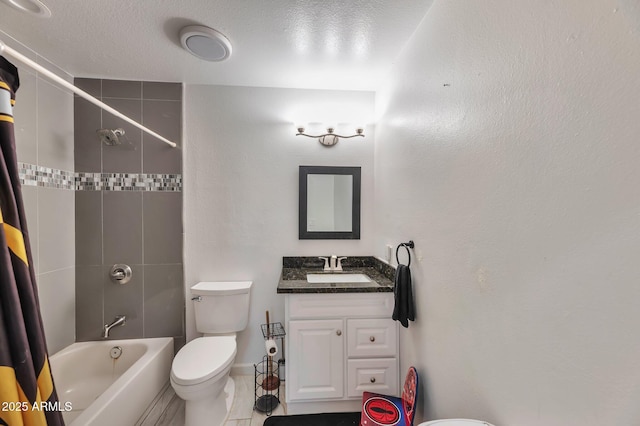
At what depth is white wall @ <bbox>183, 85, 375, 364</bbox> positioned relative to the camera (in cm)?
198

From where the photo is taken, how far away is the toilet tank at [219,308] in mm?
1819

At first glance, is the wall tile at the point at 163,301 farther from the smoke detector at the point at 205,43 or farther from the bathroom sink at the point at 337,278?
the smoke detector at the point at 205,43

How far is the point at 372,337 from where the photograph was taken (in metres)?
1.57

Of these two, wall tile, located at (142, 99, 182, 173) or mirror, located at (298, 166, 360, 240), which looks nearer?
wall tile, located at (142, 99, 182, 173)

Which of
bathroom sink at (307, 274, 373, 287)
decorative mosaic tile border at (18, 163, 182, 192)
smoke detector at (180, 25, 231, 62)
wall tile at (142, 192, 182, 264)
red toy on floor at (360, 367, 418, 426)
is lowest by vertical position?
red toy on floor at (360, 367, 418, 426)

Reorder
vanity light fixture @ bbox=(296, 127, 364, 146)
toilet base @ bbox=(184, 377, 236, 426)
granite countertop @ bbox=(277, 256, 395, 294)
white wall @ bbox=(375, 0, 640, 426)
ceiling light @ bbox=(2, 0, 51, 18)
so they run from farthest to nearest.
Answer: vanity light fixture @ bbox=(296, 127, 364, 146), granite countertop @ bbox=(277, 256, 395, 294), toilet base @ bbox=(184, 377, 236, 426), ceiling light @ bbox=(2, 0, 51, 18), white wall @ bbox=(375, 0, 640, 426)

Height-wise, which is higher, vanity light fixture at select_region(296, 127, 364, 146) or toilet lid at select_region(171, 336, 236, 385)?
vanity light fixture at select_region(296, 127, 364, 146)

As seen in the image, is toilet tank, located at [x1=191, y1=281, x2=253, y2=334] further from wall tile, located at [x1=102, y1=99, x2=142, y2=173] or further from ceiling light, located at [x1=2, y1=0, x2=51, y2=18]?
ceiling light, located at [x1=2, y1=0, x2=51, y2=18]

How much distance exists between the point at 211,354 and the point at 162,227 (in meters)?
1.08

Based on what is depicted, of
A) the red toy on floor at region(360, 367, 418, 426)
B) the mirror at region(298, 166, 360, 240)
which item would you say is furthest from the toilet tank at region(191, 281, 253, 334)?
the red toy on floor at region(360, 367, 418, 426)

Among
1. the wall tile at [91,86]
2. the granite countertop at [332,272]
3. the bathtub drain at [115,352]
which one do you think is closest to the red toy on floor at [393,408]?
the granite countertop at [332,272]

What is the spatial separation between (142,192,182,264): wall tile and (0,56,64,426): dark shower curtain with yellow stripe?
1.00 m

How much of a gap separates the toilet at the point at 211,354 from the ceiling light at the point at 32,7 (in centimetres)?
181

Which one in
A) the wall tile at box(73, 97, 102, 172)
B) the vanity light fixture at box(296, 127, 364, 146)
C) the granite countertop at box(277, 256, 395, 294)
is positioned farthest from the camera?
the vanity light fixture at box(296, 127, 364, 146)
